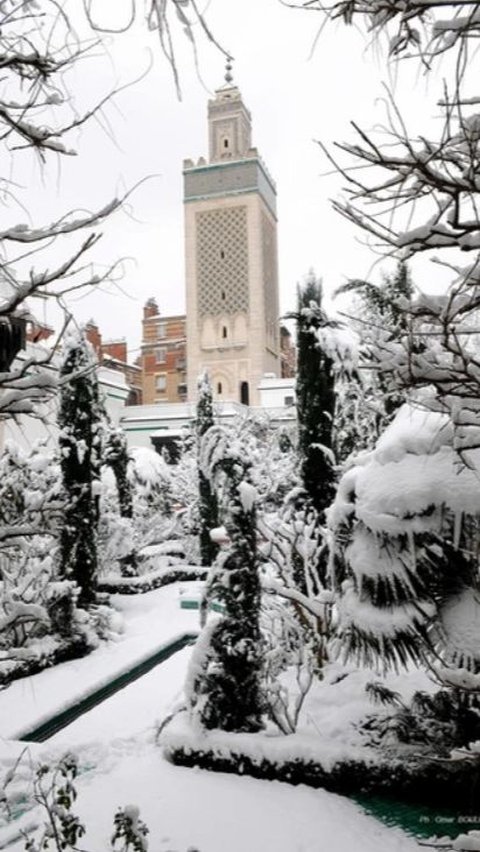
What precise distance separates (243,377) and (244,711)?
114 feet

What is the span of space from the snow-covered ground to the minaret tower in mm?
32084

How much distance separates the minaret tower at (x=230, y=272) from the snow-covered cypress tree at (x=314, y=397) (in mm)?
29638

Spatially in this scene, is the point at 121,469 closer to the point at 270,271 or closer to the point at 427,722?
the point at 427,722

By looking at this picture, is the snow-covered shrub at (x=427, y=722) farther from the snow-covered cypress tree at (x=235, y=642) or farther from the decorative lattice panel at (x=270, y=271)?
the decorative lattice panel at (x=270, y=271)

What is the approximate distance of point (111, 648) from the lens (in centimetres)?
965

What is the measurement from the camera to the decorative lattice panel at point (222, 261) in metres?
40.6

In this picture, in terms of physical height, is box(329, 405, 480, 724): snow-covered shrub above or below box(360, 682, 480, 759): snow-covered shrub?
above

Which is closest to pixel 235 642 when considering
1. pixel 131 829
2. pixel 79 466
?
pixel 131 829

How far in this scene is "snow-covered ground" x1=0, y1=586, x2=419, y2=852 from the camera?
4.09 meters

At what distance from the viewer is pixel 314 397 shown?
28.8 feet

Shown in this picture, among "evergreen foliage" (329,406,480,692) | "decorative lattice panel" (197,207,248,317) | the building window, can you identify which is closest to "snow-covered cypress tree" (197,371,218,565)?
"evergreen foliage" (329,406,480,692)

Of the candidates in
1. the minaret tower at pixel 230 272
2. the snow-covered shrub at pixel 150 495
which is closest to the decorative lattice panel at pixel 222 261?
the minaret tower at pixel 230 272

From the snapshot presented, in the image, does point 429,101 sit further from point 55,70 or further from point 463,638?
point 463,638

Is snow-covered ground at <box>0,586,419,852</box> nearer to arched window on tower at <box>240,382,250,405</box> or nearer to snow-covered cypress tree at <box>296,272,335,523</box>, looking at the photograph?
snow-covered cypress tree at <box>296,272,335,523</box>
